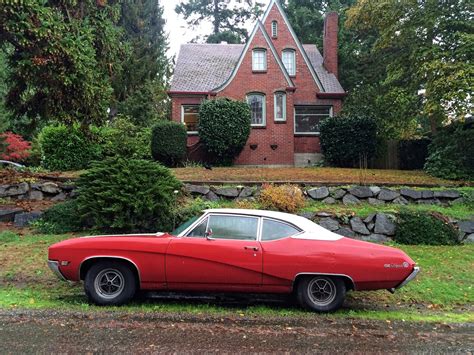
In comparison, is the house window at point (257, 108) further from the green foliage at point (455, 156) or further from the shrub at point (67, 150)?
the green foliage at point (455, 156)

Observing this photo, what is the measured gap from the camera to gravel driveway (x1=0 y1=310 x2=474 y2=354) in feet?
15.3

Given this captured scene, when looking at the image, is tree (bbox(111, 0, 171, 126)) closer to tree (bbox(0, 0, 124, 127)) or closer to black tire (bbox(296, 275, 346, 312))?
tree (bbox(0, 0, 124, 127))

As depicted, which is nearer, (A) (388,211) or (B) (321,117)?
(A) (388,211)

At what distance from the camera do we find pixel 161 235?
6.33 metres

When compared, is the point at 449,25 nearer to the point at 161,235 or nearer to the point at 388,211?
the point at 388,211

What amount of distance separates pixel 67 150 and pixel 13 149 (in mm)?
10866

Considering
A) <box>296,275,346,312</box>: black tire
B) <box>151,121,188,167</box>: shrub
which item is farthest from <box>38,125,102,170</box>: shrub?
<box>296,275,346,312</box>: black tire

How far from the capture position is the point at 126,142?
1748 centimetres

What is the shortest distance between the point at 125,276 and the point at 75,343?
150 cm

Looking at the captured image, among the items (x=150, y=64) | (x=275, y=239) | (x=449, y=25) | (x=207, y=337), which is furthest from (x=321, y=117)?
(x=207, y=337)

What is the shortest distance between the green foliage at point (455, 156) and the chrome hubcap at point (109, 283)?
40.4ft

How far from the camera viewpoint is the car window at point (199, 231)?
6.23 meters

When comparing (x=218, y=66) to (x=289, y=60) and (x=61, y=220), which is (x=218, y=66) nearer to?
(x=289, y=60)

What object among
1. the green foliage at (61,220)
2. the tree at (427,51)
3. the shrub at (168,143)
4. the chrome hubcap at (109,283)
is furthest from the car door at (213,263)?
the shrub at (168,143)
